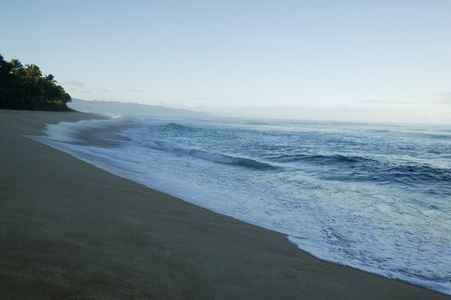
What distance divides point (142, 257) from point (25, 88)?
4657cm

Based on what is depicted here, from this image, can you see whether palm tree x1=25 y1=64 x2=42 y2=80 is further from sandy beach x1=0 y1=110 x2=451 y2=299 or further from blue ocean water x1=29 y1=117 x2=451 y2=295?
sandy beach x1=0 y1=110 x2=451 y2=299

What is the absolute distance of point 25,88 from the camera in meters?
39.0

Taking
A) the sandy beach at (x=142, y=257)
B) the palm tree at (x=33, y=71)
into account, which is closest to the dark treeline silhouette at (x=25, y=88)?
the palm tree at (x=33, y=71)

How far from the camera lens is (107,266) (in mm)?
2246

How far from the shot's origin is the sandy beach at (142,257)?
201 centimetres

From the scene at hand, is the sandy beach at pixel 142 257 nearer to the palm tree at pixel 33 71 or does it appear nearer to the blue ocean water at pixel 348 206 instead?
the blue ocean water at pixel 348 206

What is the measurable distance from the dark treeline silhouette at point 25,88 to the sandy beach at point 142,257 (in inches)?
1428

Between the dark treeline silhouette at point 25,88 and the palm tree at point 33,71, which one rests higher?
the palm tree at point 33,71

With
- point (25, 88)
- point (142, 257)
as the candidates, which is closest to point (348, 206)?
point (142, 257)

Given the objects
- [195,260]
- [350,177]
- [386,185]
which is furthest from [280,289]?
[350,177]

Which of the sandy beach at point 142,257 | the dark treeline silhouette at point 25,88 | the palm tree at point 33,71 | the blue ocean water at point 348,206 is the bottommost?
the blue ocean water at point 348,206

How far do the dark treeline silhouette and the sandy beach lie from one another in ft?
119

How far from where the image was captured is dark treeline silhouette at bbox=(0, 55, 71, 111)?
3241cm

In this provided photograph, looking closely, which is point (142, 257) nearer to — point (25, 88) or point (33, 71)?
point (25, 88)
